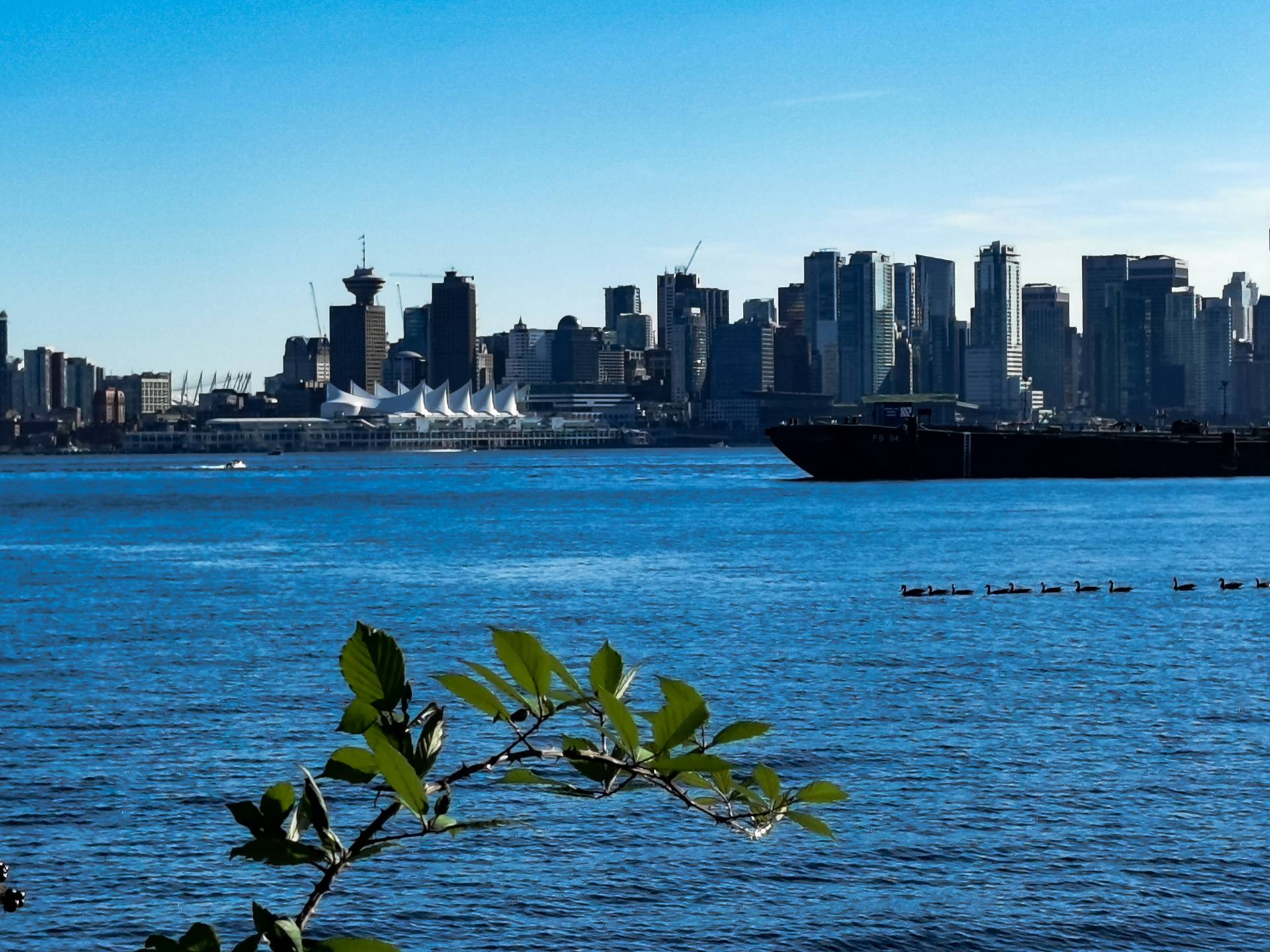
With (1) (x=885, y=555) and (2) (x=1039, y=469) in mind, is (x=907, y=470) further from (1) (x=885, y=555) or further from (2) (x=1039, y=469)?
(1) (x=885, y=555)

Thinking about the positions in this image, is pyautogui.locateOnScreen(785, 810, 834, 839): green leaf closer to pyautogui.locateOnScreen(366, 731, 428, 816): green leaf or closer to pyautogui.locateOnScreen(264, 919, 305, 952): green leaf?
pyautogui.locateOnScreen(366, 731, 428, 816): green leaf

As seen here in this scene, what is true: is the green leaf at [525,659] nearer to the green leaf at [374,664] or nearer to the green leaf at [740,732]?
the green leaf at [374,664]

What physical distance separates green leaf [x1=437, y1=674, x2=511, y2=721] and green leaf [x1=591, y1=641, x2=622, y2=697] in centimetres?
15

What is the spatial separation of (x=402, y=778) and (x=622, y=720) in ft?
1.16

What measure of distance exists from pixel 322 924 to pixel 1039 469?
12301 cm

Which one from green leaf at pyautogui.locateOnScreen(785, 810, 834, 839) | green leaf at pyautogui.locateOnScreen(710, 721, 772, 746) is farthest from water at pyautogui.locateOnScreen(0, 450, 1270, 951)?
green leaf at pyautogui.locateOnScreen(710, 721, 772, 746)

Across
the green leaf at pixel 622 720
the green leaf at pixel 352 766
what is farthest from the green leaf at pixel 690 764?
the green leaf at pixel 352 766

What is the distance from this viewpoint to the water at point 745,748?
18609mm

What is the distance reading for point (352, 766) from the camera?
2.73 m

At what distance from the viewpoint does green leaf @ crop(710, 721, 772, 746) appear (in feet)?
9.16

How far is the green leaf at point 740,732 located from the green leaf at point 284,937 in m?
0.71

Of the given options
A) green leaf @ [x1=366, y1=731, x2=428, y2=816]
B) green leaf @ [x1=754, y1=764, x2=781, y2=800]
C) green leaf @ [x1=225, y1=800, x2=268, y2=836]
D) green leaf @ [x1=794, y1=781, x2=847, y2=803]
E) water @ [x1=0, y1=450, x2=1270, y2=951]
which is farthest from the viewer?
water @ [x1=0, y1=450, x2=1270, y2=951]

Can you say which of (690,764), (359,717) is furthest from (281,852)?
(690,764)

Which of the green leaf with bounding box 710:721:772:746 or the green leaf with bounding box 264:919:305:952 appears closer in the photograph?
the green leaf with bounding box 264:919:305:952
